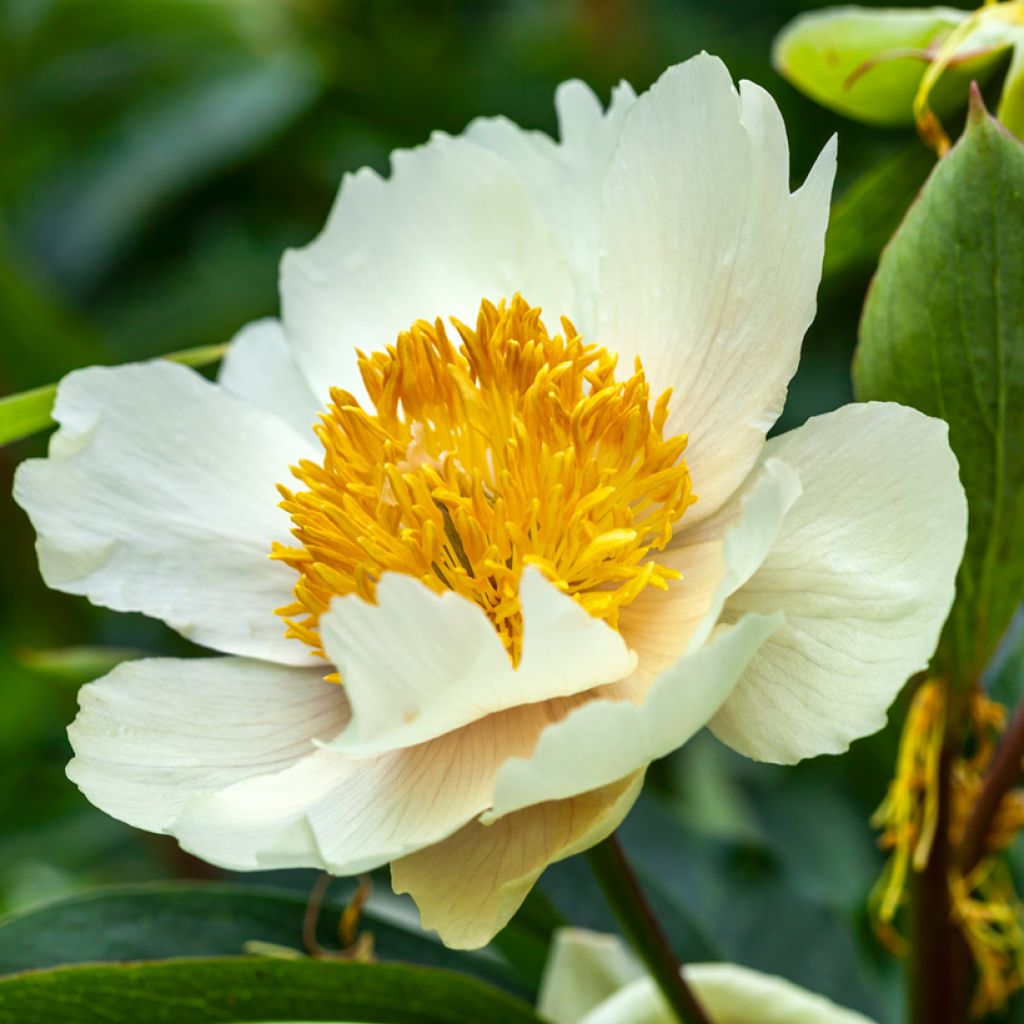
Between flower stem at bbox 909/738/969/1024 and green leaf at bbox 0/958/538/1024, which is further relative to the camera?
flower stem at bbox 909/738/969/1024

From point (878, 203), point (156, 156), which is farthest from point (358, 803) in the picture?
point (156, 156)

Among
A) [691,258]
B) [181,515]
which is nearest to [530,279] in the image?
[691,258]

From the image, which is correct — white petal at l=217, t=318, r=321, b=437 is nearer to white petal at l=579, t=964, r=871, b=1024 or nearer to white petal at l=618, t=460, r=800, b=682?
white petal at l=618, t=460, r=800, b=682

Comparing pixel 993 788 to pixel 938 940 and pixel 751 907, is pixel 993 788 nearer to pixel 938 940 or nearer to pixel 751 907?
pixel 938 940

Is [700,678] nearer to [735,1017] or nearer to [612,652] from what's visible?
[612,652]

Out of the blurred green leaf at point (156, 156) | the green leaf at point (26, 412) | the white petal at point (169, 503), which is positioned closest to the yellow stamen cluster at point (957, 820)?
the white petal at point (169, 503)

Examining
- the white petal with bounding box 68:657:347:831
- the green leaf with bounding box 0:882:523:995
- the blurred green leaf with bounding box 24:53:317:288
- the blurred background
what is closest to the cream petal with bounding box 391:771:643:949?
the white petal with bounding box 68:657:347:831
